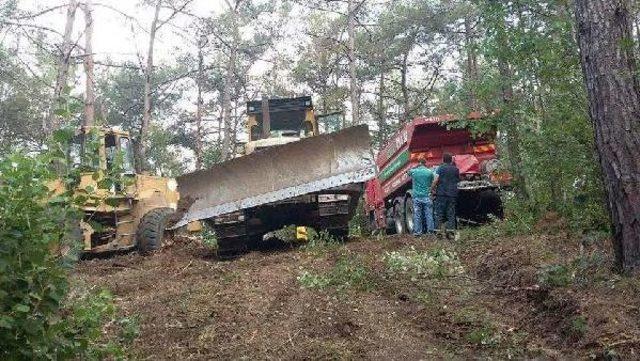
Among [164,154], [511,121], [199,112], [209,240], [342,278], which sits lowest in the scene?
[342,278]

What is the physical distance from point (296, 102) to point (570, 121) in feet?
22.7

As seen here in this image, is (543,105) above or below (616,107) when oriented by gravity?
above

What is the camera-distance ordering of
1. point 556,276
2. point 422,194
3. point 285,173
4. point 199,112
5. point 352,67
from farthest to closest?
point 199,112, point 352,67, point 422,194, point 285,173, point 556,276

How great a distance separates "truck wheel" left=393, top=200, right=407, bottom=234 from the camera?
517 inches

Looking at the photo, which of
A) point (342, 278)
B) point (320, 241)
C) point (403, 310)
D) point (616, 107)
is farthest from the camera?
point (320, 241)

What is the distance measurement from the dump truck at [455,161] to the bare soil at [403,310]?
371 centimetres

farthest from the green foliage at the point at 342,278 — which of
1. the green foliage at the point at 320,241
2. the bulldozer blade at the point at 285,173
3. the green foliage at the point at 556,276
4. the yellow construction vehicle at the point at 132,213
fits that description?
the yellow construction vehicle at the point at 132,213

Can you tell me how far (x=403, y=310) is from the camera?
5.27 m

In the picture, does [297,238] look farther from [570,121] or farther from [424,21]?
[424,21]

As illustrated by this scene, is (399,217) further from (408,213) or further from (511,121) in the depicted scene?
(511,121)

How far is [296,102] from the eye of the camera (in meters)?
13.4

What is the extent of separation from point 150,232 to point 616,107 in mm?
7718

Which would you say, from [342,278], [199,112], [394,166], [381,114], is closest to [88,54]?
[394,166]

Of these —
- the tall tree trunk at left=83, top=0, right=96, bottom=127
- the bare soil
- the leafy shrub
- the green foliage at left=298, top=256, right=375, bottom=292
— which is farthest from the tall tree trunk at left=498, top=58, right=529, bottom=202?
the tall tree trunk at left=83, top=0, right=96, bottom=127
